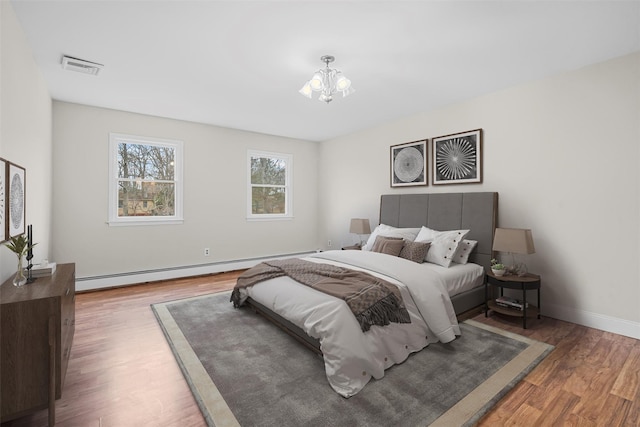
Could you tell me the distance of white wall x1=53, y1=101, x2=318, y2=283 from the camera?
407cm

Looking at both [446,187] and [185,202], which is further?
[185,202]

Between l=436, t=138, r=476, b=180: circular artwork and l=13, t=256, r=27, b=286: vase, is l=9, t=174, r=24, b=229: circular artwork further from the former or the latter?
l=436, t=138, r=476, b=180: circular artwork

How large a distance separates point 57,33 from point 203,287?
127 inches

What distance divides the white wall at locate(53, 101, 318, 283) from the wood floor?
4.80 feet

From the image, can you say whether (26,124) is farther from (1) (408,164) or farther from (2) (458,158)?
(2) (458,158)

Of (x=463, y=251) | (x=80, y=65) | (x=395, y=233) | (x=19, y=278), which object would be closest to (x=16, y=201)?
(x=19, y=278)

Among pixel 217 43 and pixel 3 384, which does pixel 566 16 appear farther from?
pixel 3 384

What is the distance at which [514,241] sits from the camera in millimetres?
3047

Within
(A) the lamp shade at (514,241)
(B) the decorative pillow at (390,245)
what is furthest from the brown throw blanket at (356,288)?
(A) the lamp shade at (514,241)

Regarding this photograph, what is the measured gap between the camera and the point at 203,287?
14.3 feet

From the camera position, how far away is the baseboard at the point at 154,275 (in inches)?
164

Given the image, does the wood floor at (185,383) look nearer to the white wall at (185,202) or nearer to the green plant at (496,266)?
the green plant at (496,266)

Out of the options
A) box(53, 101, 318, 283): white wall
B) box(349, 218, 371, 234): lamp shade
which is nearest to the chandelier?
box(349, 218, 371, 234): lamp shade

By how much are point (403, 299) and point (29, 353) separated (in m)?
2.46
